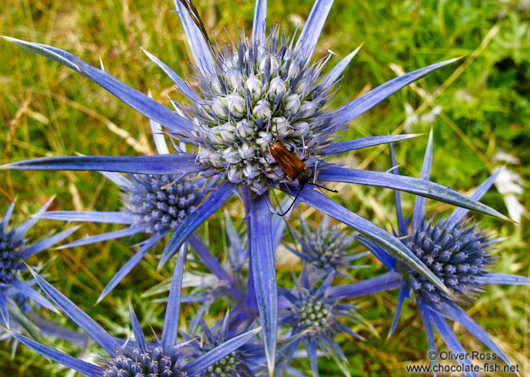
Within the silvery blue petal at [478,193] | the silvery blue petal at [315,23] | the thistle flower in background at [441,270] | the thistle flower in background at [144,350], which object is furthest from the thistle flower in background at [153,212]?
the silvery blue petal at [478,193]

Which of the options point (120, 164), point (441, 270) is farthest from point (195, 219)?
point (441, 270)

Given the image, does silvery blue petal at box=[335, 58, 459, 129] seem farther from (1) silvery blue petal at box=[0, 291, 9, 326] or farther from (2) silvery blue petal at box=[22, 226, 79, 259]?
(1) silvery blue petal at box=[0, 291, 9, 326]

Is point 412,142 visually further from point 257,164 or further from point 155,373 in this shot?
point 155,373

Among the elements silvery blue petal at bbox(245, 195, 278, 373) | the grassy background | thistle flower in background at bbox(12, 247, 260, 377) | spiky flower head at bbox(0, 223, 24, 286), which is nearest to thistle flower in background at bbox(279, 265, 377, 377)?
thistle flower in background at bbox(12, 247, 260, 377)

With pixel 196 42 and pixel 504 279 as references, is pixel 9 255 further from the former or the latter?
pixel 504 279

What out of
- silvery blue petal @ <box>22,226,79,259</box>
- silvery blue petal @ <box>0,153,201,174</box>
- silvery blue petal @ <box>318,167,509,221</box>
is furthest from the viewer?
silvery blue petal @ <box>22,226,79,259</box>

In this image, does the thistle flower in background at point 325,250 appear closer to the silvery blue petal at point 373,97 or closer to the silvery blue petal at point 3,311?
the silvery blue petal at point 373,97
